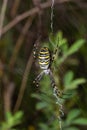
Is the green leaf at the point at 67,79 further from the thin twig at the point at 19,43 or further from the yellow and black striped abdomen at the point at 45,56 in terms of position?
the yellow and black striped abdomen at the point at 45,56

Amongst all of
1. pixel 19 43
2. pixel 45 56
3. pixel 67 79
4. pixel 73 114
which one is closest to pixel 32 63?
pixel 67 79

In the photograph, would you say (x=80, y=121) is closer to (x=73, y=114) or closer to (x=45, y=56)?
(x=73, y=114)

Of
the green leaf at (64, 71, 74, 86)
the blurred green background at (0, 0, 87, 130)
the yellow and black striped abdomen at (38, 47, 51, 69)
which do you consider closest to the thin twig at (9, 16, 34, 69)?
the blurred green background at (0, 0, 87, 130)

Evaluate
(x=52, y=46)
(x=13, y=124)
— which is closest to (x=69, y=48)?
(x=13, y=124)

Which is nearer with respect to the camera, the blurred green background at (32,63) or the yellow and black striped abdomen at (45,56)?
the yellow and black striped abdomen at (45,56)

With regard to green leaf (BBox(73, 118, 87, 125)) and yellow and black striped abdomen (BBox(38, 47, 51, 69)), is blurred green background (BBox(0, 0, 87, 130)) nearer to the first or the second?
green leaf (BBox(73, 118, 87, 125))

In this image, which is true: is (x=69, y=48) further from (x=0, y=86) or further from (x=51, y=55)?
(x=51, y=55)

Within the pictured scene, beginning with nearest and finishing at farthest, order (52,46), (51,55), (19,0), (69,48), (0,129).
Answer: (51,55) < (52,46) < (0,129) < (69,48) < (19,0)

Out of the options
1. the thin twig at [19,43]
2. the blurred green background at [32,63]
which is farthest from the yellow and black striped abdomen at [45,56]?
the thin twig at [19,43]

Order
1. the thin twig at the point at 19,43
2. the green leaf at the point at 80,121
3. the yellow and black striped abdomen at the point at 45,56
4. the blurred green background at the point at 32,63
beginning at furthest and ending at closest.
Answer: the thin twig at the point at 19,43 → the blurred green background at the point at 32,63 → the green leaf at the point at 80,121 → the yellow and black striped abdomen at the point at 45,56
